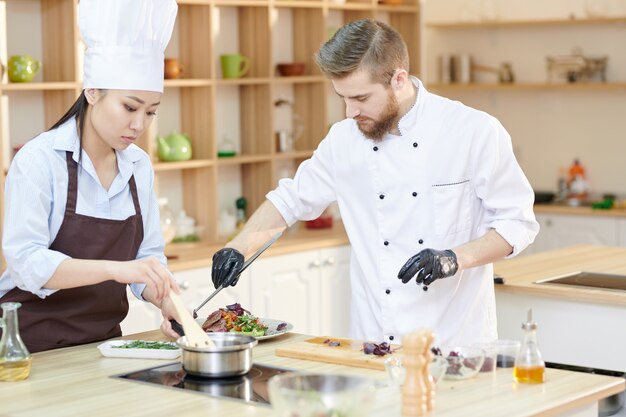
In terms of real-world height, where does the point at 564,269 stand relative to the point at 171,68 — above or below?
below

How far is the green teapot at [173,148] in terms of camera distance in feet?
18.0

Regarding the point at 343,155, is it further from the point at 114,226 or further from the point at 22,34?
the point at 22,34

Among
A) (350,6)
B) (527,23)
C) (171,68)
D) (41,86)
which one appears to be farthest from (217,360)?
(527,23)

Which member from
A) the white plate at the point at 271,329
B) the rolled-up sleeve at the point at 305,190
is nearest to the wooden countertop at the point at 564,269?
the rolled-up sleeve at the point at 305,190

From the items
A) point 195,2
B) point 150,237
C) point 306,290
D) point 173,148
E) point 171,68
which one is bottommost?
point 306,290

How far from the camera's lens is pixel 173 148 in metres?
5.49

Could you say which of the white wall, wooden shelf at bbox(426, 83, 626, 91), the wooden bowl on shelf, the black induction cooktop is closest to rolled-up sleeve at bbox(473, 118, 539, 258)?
the black induction cooktop

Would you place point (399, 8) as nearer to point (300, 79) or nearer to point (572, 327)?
point (300, 79)

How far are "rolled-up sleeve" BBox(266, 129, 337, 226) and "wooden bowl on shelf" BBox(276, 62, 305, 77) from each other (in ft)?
8.55

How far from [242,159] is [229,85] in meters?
0.47

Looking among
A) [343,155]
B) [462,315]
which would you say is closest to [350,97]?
[343,155]

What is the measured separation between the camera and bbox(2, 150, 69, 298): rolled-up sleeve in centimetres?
276

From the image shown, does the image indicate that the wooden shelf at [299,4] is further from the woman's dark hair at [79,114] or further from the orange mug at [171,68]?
the woman's dark hair at [79,114]

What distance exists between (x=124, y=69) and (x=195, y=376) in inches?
32.6
